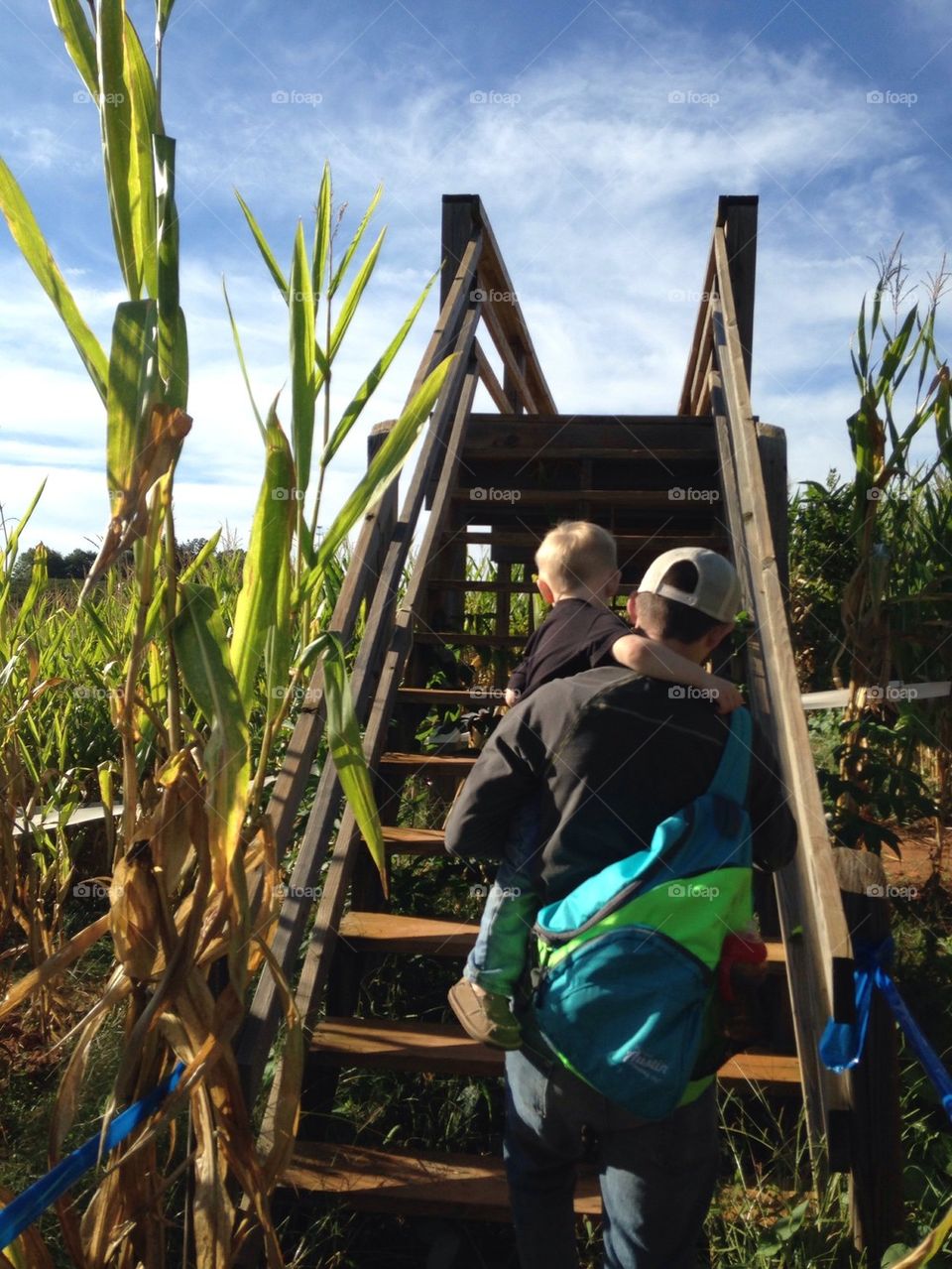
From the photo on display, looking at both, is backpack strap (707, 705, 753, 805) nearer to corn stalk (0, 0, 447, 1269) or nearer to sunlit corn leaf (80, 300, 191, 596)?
corn stalk (0, 0, 447, 1269)

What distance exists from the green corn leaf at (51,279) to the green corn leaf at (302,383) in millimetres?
254

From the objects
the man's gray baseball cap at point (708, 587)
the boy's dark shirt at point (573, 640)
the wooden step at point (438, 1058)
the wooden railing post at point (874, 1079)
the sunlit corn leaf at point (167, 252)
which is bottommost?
the wooden step at point (438, 1058)

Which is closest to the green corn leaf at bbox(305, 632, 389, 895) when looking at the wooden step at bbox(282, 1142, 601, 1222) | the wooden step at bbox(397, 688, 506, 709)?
the wooden step at bbox(282, 1142, 601, 1222)

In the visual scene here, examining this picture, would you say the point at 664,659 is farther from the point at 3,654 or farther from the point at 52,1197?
the point at 3,654

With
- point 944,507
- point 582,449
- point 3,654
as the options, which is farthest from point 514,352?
point 3,654

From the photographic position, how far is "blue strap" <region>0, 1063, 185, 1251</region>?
1.25 m

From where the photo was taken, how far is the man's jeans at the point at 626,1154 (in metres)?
1.59

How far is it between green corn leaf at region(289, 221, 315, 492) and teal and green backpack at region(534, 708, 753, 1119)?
2.45 ft

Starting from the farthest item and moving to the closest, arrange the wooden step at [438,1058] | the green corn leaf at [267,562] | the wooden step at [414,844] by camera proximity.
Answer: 1. the wooden step at [414,844]
2. the wooden step at [438,1058]
3. the green corn leaf at [267,562]

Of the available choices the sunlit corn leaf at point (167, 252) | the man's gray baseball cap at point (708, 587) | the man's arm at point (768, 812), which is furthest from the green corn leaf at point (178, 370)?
the man's arm at point (768, 812)

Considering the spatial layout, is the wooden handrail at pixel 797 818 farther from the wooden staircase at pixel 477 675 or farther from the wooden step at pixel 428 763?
the wooden step at pixel 428 763

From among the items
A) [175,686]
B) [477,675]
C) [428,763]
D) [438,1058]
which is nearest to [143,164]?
[175,686]

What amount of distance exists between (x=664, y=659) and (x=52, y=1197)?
3.63 ft

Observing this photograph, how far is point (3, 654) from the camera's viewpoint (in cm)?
297
